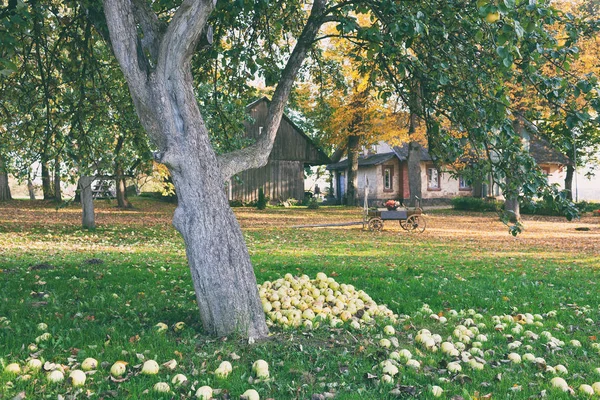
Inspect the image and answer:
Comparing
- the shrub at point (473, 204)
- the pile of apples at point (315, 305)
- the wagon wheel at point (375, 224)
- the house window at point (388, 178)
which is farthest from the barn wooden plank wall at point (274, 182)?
the pile of apples at point (315, 305)

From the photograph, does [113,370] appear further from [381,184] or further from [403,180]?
[403,180]

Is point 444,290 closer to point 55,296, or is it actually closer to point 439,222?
point 55,296

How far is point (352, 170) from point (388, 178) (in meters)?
4.62

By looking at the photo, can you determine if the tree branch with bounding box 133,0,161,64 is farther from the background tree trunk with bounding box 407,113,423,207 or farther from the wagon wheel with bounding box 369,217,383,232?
the background tree trunk with bounding box 407,113,423,207

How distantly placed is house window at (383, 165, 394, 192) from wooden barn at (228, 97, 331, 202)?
5265 millimetres

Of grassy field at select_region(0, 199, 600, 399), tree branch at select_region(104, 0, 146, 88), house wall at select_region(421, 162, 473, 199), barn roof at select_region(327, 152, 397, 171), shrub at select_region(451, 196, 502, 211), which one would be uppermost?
barn roof at select_region(327, 152, 397, 171)

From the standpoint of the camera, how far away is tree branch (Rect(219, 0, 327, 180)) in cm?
493

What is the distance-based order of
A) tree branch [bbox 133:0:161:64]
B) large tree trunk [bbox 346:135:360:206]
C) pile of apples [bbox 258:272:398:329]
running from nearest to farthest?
1. tree branch [bbox 133:0:161:64]
2. pile of apples [bbox 258:272:398:329]
3. large tree trunk [bbox 346:135:360:206]

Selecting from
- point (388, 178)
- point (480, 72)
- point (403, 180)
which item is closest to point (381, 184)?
point (388, 178)

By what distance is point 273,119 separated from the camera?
5445 mm

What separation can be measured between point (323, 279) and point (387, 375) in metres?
2.56

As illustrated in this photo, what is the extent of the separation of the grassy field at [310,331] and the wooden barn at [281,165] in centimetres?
2348

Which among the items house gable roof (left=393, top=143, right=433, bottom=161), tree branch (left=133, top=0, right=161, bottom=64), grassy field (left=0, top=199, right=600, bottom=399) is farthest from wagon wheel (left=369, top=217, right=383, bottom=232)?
house gable roof (left=393, top=143, right=433, bottom=161)

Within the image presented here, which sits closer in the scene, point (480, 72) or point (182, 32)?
point (182, 32)
